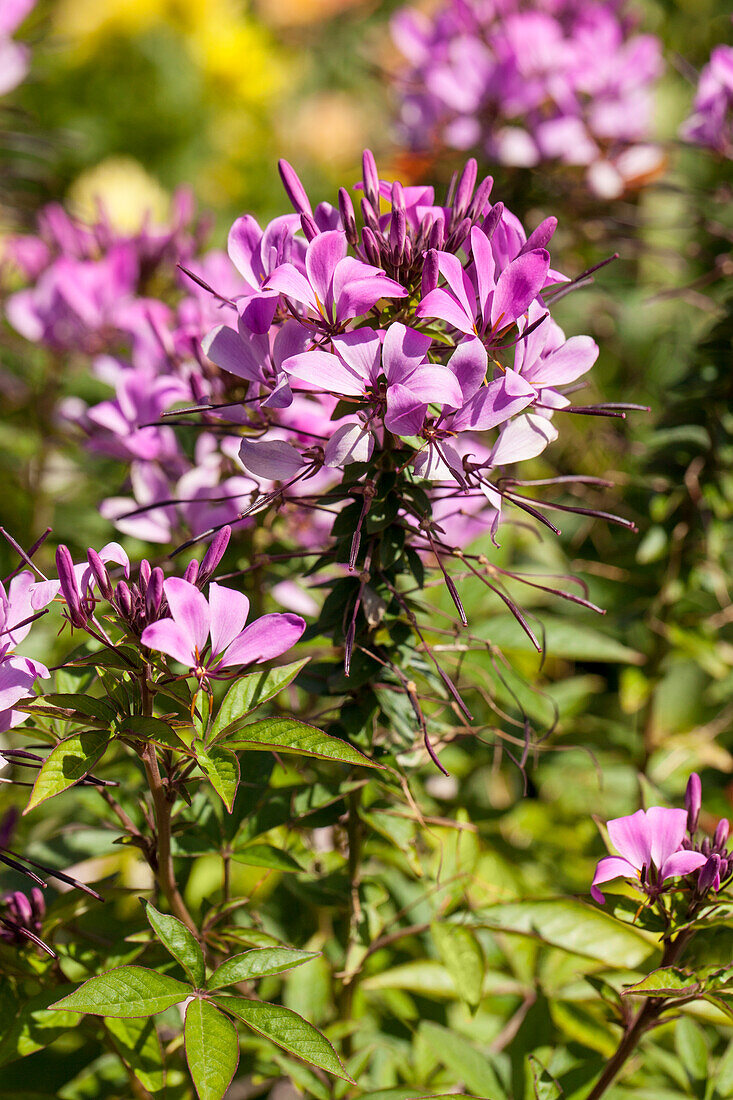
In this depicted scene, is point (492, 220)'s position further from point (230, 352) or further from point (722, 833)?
point (722, 833)

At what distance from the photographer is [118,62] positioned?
9.30ft

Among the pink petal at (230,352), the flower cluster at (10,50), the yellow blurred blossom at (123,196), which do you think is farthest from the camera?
the yellow blurred blossom at (123,196)

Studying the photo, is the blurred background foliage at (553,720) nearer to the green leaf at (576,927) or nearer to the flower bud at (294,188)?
the green leaf at (576,927)

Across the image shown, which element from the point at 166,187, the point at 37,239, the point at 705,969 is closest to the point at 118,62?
the point at 166,187

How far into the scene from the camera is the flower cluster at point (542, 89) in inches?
46.6

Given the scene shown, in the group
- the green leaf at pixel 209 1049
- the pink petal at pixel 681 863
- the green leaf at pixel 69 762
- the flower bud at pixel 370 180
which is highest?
the flower bud at pixel 370 180

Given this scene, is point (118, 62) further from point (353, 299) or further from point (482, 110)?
point (353, 299)

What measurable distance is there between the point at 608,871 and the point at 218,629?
0.27 meters

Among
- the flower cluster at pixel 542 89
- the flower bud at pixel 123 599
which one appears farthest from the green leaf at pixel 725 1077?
the flower cluster at pixel 542 89

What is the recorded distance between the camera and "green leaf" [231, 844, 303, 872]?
2.09 ft

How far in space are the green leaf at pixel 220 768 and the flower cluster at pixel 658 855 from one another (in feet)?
0.74

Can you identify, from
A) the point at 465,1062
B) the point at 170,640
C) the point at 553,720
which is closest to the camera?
the point at 170,640

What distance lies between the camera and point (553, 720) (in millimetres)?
856

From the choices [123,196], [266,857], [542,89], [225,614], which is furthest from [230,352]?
[123,196]
